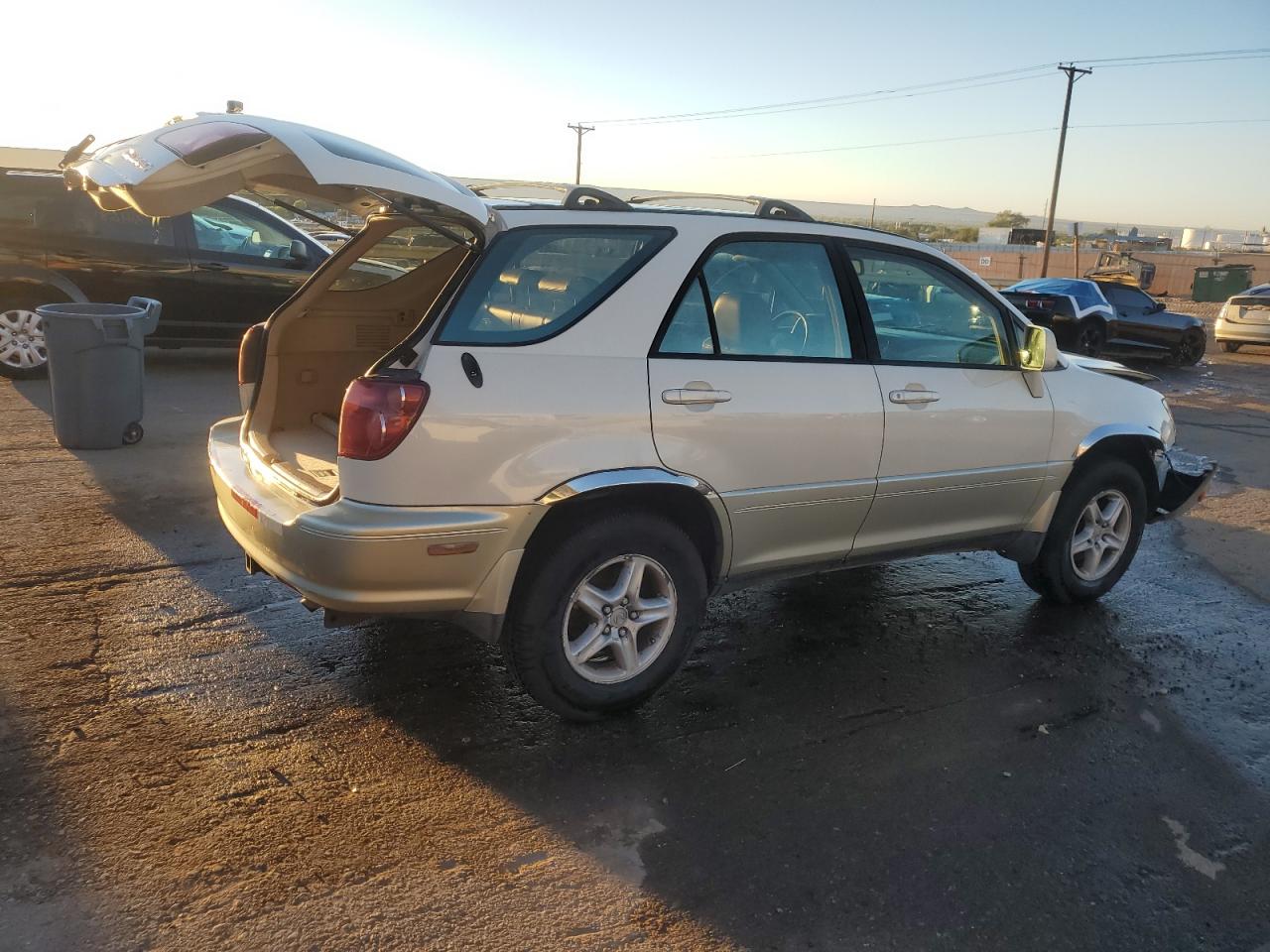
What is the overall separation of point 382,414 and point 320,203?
141cm

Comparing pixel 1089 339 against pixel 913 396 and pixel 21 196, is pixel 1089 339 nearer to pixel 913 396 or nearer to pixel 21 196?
pixel 913 396

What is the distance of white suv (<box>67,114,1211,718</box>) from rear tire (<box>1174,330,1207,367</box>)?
46.3 ft

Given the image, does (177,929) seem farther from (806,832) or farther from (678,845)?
(806,832)

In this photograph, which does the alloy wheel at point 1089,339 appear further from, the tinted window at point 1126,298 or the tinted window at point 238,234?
the tinted window at point 238,234

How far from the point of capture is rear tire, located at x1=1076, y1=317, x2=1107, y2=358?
16266mm

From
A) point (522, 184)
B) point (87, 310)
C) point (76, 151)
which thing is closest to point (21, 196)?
point (87, 310)

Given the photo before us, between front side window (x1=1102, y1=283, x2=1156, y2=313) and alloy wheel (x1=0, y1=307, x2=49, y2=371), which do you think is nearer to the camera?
alloy wheel (x1=0, y1=307, x2=49, y2=371)

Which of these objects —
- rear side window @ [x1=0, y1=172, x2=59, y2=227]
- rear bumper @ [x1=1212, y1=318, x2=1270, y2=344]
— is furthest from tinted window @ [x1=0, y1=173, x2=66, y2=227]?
rear bumper @ [x1=1212, y1=318, x2=1270, y2=344]

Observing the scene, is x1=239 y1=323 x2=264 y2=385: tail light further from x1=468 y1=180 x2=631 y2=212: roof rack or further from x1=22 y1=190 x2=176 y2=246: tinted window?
x1=22 y1=190 x2=176 y2=246: tinted window

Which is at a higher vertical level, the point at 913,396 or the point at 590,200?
the point at 590,200

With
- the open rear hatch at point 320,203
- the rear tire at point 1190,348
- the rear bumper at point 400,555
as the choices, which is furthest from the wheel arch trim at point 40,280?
the rear tire at point 1190,348

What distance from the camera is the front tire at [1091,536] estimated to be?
193 inches

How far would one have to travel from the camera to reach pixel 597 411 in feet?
11.0

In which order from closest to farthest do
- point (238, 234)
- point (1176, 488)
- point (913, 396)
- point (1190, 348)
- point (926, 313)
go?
point (913, 396)
point (926, 313)
point (1176, 488)
point (238, 234)
point (1190, 348)
